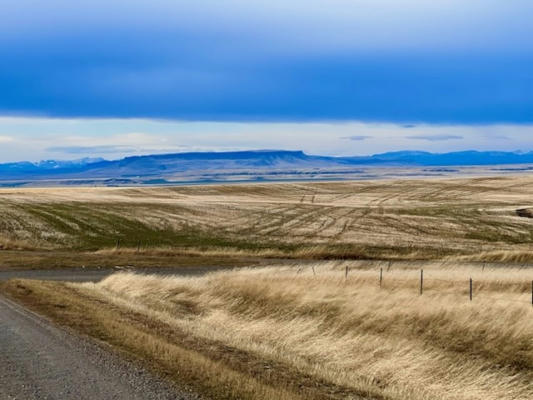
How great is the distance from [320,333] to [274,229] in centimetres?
4649

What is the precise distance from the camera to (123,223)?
68375 millimetres

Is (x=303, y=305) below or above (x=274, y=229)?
above

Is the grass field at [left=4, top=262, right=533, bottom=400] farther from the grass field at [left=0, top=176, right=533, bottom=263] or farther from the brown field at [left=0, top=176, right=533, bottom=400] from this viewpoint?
the grass field at [left=0, top=176, right=533, bottom=263]

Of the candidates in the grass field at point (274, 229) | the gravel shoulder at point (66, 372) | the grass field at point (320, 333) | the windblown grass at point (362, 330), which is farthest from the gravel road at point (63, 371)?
the grass field at point (274, 229)

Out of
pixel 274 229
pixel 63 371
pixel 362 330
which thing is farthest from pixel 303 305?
pixel 274 229

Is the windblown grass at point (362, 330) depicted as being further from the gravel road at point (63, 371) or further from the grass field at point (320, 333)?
the gravel road at point (63, 371)

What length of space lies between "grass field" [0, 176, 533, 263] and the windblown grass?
874 inches

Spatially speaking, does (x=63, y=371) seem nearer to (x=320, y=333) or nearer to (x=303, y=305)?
(x=320, y=333)

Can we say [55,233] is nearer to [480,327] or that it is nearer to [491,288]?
[491,288]

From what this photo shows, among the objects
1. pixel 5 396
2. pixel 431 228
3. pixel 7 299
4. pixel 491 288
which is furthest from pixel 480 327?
pixel 431 228

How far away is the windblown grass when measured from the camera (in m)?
14.6

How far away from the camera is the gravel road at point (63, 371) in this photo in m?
11.4

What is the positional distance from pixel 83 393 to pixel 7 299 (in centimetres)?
1502

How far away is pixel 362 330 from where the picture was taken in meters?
19.8
